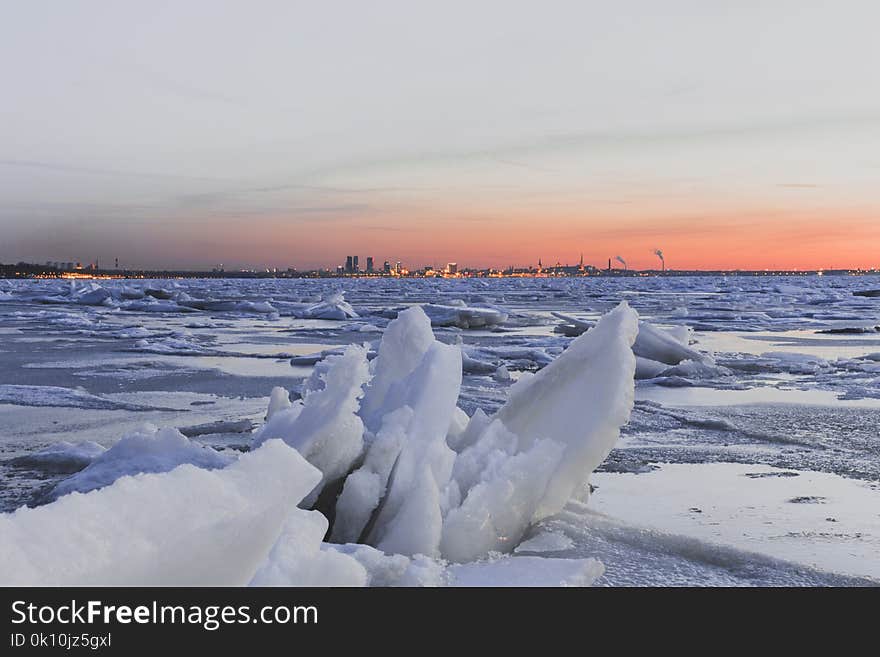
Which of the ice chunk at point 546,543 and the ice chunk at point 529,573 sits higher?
the ice chunk at point 529,573

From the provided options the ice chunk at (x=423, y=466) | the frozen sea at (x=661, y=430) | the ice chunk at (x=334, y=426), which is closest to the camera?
the ice chunk at (x=423, y=466)

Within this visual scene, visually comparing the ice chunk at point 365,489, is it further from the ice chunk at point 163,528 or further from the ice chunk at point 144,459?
the ice chunk at point 163,528

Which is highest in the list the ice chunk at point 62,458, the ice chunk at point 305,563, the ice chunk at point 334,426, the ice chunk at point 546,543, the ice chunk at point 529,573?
the ice chunk at point 334,426

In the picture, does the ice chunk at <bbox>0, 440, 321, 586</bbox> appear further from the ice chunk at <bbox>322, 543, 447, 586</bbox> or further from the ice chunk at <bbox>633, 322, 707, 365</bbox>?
the ice chunk at <bbox>633, 322, 707, 365</bbox>

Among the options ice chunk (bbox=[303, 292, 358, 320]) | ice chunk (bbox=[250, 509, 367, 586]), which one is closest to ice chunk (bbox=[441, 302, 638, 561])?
ice chunk (bbox=[250, 509, 367, 586])

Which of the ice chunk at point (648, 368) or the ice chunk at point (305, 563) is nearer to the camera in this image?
the ice chunk at point (305, 563)

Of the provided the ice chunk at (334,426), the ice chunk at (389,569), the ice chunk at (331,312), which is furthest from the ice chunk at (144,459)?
the ice chunk at (331,312)

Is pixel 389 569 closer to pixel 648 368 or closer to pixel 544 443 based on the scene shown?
pixel 544 443

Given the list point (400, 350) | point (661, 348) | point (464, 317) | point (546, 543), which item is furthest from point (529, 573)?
point (464, 317)

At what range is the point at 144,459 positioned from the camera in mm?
2797

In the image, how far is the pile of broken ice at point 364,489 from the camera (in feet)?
4.87

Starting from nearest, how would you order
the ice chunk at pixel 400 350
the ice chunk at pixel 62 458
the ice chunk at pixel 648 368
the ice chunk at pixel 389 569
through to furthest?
A: the ice chunk at pixel 389 569, the ice chunk at pixel 400 350, the ice chunk at pixel 62 458, the ice chunk at pixel 648 368

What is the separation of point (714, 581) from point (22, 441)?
3682 millimetres
